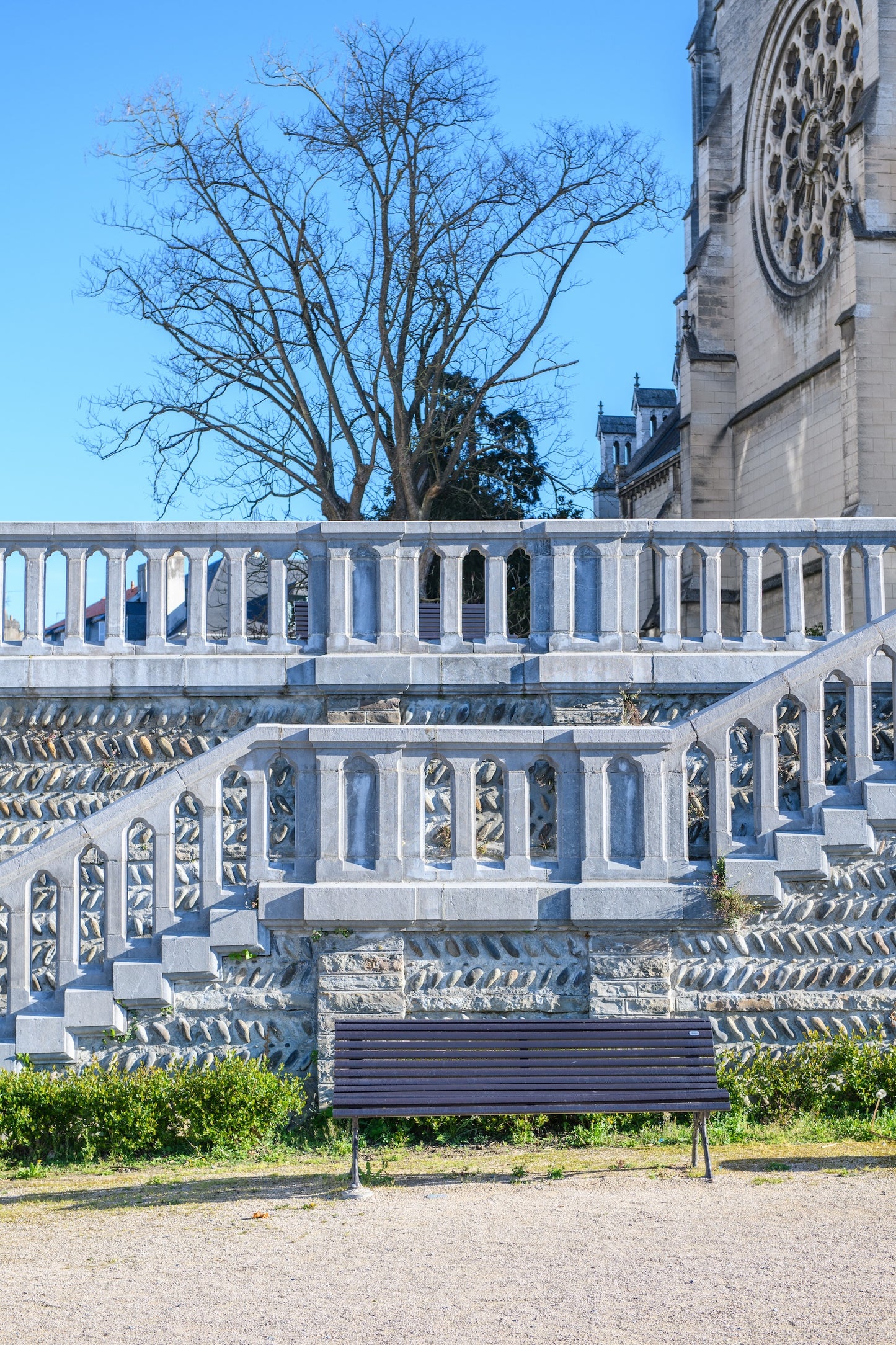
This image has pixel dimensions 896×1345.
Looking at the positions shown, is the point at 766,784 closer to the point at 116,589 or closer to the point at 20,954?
the point at 20,954

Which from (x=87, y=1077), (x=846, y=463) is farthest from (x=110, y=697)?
(x=846, y=463)

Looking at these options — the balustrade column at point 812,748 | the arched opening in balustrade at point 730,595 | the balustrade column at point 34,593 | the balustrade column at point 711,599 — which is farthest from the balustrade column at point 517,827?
→ the arched opening in balustrade at point 730,595

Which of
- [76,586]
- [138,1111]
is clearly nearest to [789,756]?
[138,1111]

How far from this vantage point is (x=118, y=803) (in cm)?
761

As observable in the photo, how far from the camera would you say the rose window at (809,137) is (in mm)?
18641

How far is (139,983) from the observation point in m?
7.59

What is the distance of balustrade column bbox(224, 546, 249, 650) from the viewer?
31.6 feet

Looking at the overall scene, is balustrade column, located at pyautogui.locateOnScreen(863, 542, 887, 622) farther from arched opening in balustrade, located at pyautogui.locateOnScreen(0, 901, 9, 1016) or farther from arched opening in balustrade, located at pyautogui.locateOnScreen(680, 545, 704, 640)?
arched opening in balustrade, located at pyautogui.locateOnScreen(680, 545, 704, 640)

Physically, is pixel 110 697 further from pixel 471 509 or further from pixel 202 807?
pixel 471 509

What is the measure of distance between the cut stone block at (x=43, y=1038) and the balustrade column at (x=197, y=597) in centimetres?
303

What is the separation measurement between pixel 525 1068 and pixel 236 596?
4.24 metres

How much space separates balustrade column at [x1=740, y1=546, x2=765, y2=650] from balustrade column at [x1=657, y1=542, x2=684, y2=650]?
0.44m

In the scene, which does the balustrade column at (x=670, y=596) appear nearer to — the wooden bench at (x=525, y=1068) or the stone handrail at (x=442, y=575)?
the stone handrail at (x=442, y=575)

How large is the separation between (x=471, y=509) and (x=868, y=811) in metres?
16.5
